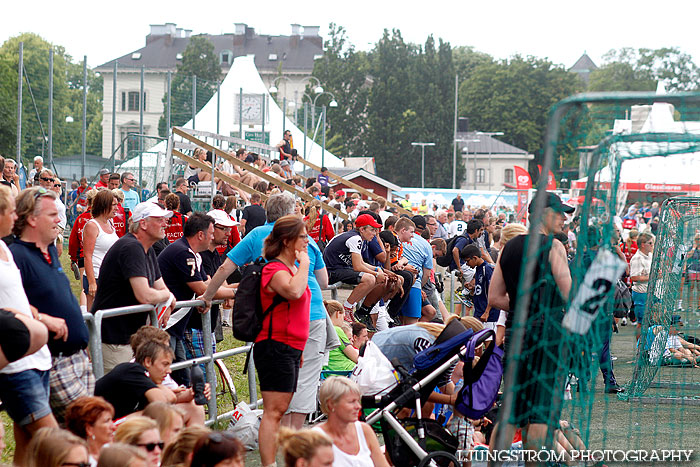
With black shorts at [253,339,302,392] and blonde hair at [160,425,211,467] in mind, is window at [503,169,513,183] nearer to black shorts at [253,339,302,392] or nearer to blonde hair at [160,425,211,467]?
black shorts at [253,339,302,392]

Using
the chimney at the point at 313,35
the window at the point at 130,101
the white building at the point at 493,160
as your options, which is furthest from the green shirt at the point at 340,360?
the chimney at the point at 313,35

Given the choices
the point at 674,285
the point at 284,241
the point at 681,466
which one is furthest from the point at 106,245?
the point at 674,285

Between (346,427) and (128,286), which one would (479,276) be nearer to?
(128,286)

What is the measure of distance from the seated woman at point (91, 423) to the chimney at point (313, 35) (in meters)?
105

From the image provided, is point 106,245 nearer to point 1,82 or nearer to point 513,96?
point 1,82

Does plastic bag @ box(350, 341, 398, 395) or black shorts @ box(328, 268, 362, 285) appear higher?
black shorts @ box(328, 268, 362, 285)

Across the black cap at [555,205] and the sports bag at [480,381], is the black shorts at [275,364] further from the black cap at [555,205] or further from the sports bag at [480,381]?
the black cap at [555,205]

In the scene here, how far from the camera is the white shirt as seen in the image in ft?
14.6

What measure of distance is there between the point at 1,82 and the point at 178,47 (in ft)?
199

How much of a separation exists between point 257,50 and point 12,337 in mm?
105865

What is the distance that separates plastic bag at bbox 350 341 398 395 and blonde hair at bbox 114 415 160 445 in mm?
2264

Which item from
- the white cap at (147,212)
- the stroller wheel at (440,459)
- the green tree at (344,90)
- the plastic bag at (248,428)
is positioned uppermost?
the green tree at (344,90)

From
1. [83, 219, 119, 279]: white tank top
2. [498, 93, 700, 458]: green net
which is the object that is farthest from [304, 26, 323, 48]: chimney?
[498, 93, 700, 458]: green net

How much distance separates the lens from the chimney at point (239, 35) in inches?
Answer: 4286
